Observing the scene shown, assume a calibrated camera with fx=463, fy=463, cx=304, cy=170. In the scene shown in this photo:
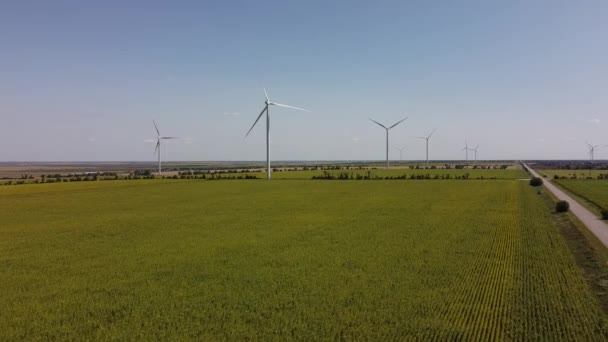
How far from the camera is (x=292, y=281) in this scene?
17.3 meters

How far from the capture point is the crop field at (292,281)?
1271 centimetres

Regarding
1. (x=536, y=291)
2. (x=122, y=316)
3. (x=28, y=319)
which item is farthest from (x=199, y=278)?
(x=536, y=291)

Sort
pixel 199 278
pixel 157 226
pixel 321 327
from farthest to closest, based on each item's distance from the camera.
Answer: pixel 157 226 < pixel 199 278 < pixel 321 327

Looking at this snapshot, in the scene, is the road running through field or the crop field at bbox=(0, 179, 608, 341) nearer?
the crop field at bbox=(0, 179, 608, 341)

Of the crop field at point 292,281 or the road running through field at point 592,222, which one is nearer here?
the crop field at point 292,281

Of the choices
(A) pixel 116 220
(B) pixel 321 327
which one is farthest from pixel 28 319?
(A) pixel 116 220

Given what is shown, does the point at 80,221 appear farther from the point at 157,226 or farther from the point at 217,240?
the point at 217,240

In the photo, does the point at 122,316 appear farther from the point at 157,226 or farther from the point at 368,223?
the point at 368,223

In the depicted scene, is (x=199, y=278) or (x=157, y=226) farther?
(x=157, y=226)

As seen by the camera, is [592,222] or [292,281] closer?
[292,281]

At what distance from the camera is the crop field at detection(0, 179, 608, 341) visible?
1271 centimetres

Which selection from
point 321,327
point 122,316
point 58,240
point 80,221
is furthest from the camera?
point 80,221

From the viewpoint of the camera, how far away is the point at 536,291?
635 inches

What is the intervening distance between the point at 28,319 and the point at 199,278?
5976 millimetres
